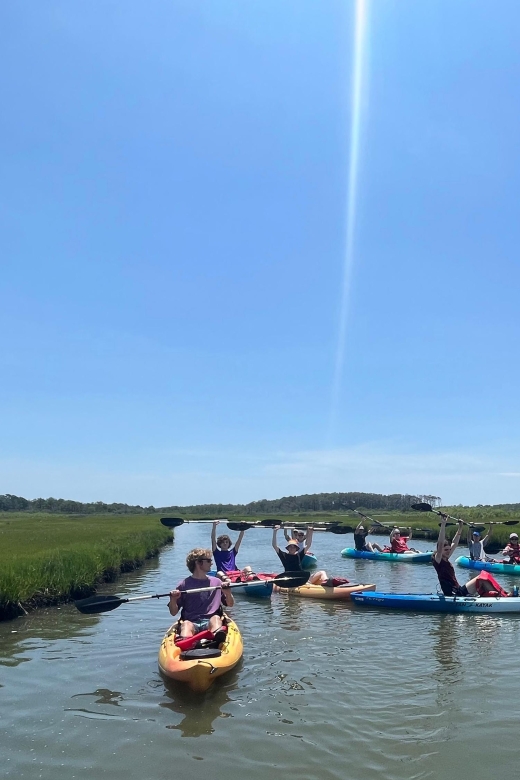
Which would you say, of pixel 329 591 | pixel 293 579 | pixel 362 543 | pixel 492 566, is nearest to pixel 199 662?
pixel 293 579

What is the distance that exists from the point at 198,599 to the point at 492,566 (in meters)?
15.8

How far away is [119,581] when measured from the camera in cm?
1825

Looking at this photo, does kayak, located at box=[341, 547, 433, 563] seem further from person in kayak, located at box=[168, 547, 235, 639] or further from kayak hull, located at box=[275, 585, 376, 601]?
person in kayak, located at box=[168, 547, 235, 639]

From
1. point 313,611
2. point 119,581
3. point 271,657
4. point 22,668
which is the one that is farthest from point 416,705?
point 119,581

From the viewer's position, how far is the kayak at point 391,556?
25438mm

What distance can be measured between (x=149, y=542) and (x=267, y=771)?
23.1 meters

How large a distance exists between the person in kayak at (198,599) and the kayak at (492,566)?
48.9 feet

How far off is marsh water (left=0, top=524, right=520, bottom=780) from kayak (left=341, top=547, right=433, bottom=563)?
13.5 m

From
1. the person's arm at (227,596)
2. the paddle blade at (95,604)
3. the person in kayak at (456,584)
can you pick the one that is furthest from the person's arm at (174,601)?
the person in kayak at (456,584)

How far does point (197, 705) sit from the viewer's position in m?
7.13

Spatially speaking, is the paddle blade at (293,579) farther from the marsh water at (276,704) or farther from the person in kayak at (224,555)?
the person in kayak at (224,555)

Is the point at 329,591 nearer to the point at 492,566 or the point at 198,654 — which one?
the point at 198,654

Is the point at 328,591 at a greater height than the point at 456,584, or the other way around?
the point at 456,584

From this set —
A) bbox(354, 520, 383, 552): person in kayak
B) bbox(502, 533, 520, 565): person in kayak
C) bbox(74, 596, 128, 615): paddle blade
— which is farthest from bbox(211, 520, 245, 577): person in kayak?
bbox(354, 520, 383, 552): person in kayak
